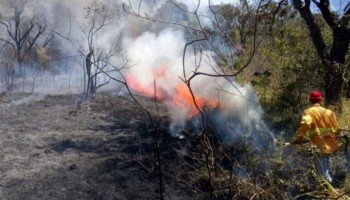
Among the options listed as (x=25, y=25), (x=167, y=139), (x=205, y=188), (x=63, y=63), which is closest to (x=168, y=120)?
(x=167, y=139)

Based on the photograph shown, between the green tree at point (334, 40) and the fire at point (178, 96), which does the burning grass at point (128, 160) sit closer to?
the fire at point (178, 96)

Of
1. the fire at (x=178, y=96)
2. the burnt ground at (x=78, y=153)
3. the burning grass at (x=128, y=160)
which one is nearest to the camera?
the burning grass at (x=128, y=160)

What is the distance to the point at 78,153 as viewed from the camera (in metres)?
9.37

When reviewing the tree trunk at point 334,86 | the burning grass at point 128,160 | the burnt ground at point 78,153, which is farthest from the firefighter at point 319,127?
the tree trunk at point 334,86

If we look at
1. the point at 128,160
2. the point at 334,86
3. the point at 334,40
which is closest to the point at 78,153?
the point at 128,160

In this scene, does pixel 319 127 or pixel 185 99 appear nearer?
pixel 319 127

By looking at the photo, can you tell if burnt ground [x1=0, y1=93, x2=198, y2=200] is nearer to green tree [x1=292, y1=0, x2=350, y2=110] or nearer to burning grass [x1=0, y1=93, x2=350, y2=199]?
burning grass [x1=0, y1=93, x2=350, y2=199]

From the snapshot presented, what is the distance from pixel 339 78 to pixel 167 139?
4736 millimetres

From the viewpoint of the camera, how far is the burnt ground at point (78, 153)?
7.02 meters

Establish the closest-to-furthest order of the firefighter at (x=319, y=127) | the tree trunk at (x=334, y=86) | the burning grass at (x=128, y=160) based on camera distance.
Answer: the firefighter at (x=319, y=127), the burning grass at (x=128, y=160), the tree trunk at (x=334, y=86)

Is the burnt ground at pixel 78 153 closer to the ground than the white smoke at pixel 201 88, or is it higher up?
closer to the ground

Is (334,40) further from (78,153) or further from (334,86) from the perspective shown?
(78,153)

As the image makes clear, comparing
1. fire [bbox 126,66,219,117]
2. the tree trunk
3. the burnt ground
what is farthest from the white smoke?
the tree trunk

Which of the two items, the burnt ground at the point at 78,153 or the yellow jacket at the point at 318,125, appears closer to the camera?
the yellow jacket at the point at 318,125
